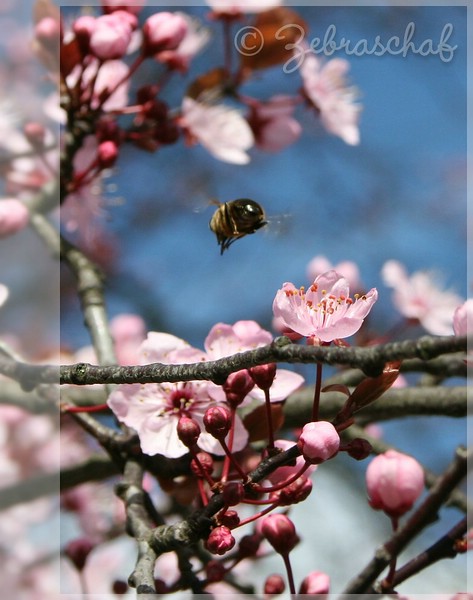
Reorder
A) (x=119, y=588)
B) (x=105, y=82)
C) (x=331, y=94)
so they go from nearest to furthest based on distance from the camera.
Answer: (x=119, y=588), (x=105, y=82), (x=331, y=94)

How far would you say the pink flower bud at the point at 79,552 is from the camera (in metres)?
1.62

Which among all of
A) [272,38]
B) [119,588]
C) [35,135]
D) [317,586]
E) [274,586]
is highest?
[272,38]

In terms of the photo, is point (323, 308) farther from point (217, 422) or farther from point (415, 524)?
point (415, 524)

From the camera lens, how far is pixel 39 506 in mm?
3006

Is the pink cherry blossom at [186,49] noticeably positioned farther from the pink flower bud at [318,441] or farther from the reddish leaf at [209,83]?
the pink flower bud at [318,441]

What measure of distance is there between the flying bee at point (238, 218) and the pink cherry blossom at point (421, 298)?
42.0 inches

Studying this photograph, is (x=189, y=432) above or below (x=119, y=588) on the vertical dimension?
above

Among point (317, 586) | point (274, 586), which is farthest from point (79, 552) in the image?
point (317, 586)

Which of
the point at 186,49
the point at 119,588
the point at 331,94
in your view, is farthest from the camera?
the point at 331,94

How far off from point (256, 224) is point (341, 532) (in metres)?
2.65

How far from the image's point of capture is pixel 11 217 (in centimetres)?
185

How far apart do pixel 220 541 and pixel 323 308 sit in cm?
34

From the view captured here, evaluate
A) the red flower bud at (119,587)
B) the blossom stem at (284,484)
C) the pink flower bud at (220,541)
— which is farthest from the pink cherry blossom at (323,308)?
the red flower bud at (119,587)

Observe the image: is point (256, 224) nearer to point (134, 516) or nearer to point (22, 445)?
point (134, 516)
